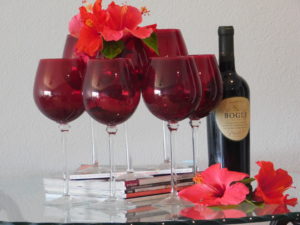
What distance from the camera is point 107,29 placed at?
3.76 feet

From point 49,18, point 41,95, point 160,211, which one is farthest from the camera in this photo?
point 49,18

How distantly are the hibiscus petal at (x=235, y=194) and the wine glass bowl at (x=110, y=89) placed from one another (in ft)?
0.69

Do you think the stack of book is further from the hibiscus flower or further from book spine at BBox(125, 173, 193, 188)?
the hibiscus flower

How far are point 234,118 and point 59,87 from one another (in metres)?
0.33

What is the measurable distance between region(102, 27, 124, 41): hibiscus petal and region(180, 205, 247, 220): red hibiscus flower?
319 mm

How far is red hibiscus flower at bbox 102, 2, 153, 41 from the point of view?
1147mm

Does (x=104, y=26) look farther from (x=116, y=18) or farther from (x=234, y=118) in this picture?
(x=234, y=118)

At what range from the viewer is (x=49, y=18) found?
211cm

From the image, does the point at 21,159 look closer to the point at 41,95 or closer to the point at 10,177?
the point at 10,177

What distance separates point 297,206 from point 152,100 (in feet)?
0.96

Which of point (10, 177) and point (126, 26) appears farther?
point (10, 177)

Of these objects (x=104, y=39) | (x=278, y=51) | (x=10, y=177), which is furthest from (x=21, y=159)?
(x=104, y=39)

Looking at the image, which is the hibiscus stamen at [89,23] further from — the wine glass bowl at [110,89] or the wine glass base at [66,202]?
the wine glass base at [66,202]

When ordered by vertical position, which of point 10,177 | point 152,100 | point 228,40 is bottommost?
point 10,177
